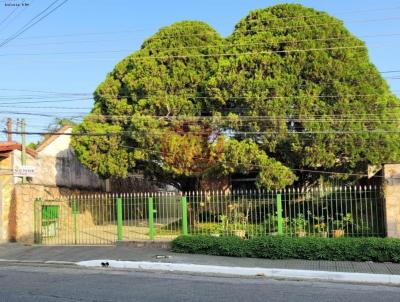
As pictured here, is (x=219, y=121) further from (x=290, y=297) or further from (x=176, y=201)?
(x=290, y=297)

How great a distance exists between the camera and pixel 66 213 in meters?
21.7

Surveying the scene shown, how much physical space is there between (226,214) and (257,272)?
571 cm

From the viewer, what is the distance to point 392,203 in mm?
15922

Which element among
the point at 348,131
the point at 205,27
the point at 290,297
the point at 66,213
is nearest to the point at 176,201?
the point at 66,213

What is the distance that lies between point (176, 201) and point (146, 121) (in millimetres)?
3803

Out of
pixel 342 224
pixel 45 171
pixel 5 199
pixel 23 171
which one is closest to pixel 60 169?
pixel 45 171

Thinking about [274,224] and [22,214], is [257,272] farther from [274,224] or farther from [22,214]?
[22,214]

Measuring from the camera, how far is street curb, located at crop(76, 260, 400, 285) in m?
11.7

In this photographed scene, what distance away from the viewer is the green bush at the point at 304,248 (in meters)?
13.8

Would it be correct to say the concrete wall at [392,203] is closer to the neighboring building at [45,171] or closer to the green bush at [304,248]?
the green bush at [304,248]

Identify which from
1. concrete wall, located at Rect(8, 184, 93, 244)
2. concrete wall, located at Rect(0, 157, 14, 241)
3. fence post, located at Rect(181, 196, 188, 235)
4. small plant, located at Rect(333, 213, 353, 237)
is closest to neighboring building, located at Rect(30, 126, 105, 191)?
concrete wall, located at Rect(0, 157, 14, 241)

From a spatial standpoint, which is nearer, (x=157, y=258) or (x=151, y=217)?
(x=157, y=258)

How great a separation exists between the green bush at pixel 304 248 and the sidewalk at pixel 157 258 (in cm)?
28

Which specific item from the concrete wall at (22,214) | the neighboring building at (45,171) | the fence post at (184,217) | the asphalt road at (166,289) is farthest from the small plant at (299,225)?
the concrete wall at (22,214)
